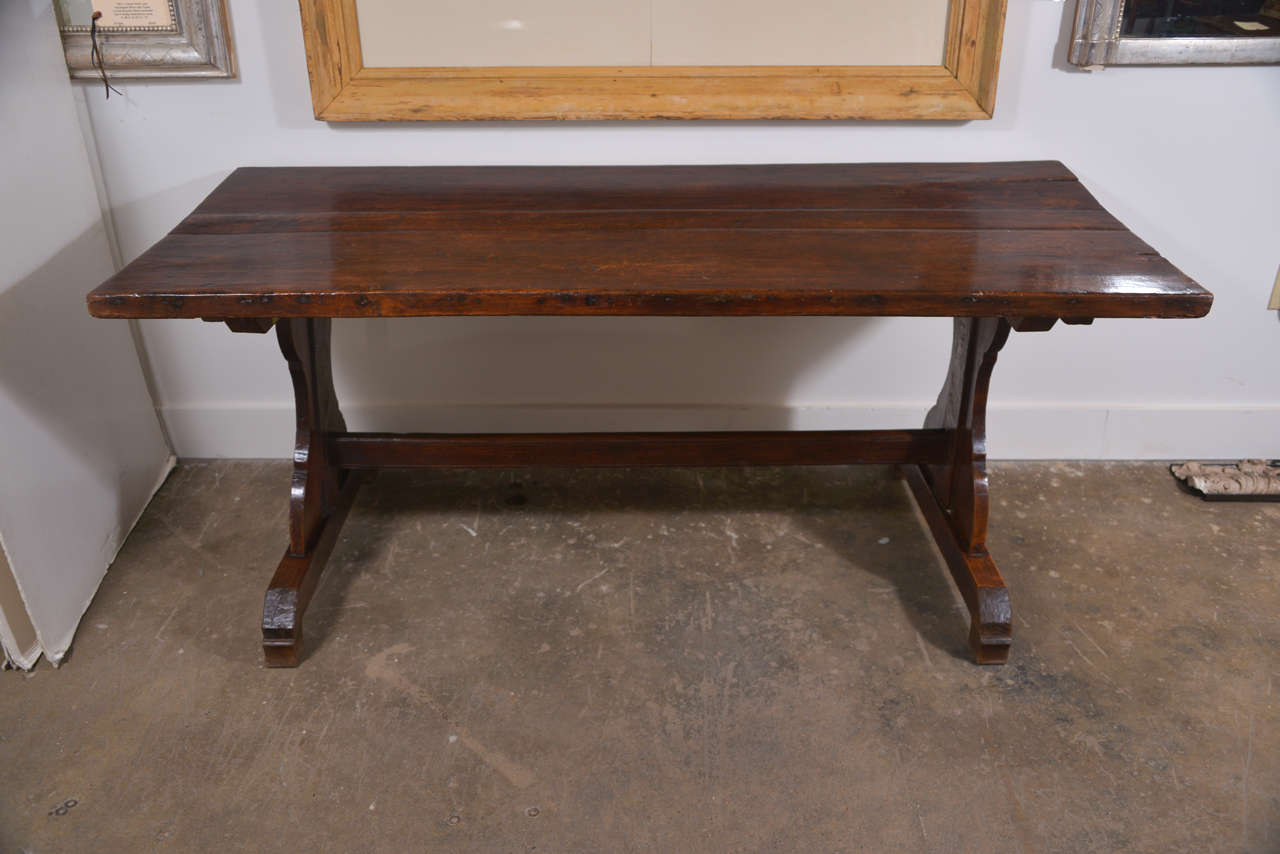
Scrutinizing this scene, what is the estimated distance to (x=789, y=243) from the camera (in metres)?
1.96

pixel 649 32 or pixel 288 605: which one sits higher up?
pixel 649 32

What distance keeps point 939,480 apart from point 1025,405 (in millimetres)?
472

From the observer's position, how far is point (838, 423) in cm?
284

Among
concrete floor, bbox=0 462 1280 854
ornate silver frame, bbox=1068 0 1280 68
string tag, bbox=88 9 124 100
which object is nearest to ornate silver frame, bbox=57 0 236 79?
string tag, bbox=88 9 124 100

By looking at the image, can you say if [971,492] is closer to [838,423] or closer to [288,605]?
[838,423]

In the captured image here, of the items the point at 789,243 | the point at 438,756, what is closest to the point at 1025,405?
the point at 789,243

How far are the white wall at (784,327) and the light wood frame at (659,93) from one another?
0.06 m

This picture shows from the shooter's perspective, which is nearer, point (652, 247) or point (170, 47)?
point (652, 247)

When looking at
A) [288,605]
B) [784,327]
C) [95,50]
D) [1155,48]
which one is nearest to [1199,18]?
[1155,48]

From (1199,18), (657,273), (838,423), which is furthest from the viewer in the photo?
(838,423)

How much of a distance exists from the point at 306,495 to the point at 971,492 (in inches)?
55.7

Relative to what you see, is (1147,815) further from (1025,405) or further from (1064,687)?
(1025,405)

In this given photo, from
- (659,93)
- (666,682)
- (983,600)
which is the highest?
(659,93)

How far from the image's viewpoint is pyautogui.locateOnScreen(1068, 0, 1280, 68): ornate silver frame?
7.66 feet
